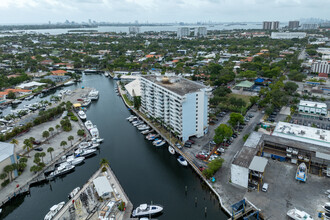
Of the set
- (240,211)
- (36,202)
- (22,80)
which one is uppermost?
(22,80)

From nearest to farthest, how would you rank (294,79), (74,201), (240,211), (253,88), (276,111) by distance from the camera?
(240,211) → (74,201) → (276,111) → (253,88) → (294,79)

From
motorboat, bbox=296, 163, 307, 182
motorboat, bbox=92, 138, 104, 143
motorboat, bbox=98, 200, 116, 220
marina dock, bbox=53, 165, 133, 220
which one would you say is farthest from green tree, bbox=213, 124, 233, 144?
motorboat, bbox=92, 138, 104, 143

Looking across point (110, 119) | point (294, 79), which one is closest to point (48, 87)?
point (110, 119)

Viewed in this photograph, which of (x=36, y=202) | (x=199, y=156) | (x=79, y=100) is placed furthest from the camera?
(x=79, y=100)

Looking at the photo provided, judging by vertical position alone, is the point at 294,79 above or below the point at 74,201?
above

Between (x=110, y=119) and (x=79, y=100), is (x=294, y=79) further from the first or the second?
(x=79, y=100)

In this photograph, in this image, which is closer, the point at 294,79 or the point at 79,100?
the point at 79,100

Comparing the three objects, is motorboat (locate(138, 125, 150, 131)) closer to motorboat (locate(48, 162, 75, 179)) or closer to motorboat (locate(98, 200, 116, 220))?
motorboat (locate(48, 162, 75, 179))

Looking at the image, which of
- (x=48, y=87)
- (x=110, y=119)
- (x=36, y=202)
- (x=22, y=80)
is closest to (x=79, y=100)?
(x=110, y=119)
